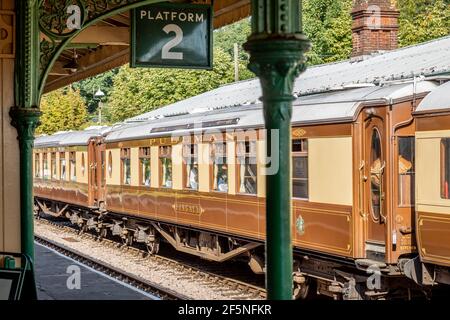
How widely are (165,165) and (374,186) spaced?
675 centimetres

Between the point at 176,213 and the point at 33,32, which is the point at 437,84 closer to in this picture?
the point at 33,32

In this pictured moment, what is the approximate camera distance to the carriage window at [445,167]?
8969 millimetres

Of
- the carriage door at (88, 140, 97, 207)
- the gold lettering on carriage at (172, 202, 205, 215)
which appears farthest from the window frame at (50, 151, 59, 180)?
the gold lettering on carriage at (172, 202, 205, 215)

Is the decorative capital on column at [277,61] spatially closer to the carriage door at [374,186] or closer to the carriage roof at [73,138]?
the carriage door at [374,186]

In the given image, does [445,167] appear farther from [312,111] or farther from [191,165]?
[191,165]

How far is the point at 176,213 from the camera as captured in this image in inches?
623

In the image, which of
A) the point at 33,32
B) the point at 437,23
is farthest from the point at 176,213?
the point at 437,23

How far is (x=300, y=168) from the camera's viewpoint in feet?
37.1

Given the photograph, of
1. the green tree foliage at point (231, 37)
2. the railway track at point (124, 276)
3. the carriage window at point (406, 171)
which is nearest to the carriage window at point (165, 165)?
the railway track at point (124, 276)

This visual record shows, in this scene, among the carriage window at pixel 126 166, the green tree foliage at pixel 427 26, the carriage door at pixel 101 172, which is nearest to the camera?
the carriage window at pixel 126 166

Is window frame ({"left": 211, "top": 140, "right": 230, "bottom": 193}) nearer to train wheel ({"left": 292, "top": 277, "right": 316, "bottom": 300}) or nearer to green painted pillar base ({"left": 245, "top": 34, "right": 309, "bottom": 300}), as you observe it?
train wheel ({"left": 292, "top": 277, "right": 316, "bottom": 300})

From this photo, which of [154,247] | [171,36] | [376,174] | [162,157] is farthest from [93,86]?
[171,36]

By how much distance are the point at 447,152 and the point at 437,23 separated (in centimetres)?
2857

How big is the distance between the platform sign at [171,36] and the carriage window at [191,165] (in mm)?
6085
